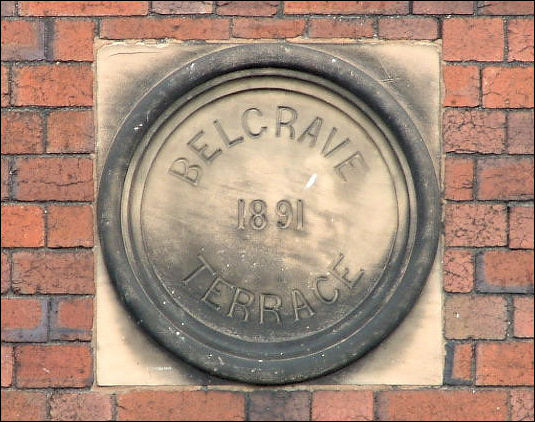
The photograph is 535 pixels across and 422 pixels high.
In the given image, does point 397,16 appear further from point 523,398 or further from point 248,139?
point 523,398

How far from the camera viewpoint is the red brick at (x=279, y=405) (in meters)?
2.23

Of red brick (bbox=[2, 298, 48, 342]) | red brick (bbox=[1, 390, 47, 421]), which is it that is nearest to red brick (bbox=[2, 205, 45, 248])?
red brick (bbox=[2, 298, 48, 342])

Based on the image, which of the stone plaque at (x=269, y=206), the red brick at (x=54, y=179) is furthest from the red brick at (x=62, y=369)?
the red brick at (x=54, y=179)

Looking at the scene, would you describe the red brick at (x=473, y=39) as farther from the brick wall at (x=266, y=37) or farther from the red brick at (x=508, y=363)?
the red brick at (x=508, y=363)

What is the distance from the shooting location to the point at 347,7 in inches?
88.4

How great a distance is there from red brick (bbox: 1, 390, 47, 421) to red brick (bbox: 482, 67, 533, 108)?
130 centimetres

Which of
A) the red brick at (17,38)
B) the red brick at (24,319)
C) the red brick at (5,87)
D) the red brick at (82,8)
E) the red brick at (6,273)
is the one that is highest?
the red brick at (82,8)

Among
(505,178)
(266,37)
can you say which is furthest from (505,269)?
(266,37)

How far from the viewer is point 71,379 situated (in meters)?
2.24

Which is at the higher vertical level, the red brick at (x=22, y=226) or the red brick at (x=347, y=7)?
the red brick at (x=347, y=7)

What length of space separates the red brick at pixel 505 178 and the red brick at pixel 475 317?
0.25 metres

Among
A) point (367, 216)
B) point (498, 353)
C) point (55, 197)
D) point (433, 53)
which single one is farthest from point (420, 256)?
point (55, 197)

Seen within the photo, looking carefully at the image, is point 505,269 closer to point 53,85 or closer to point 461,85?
point 461,85

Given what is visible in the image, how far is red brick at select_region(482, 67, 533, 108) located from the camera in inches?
88.1
